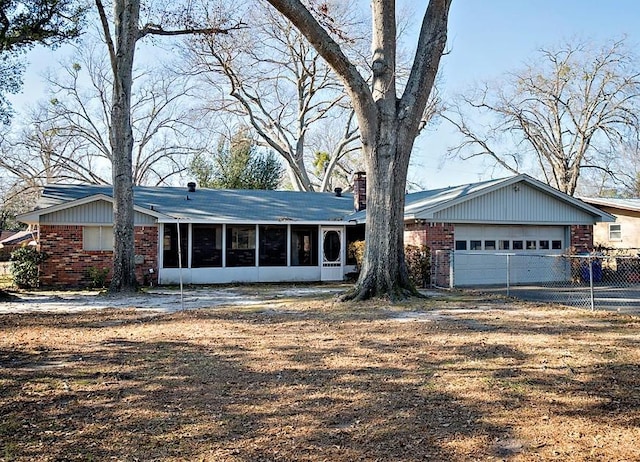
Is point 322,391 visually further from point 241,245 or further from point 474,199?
point 241,245

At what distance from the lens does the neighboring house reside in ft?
70.6

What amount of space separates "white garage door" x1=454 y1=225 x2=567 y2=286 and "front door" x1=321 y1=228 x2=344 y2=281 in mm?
4302

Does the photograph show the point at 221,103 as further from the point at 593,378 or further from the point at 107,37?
the point at 593,378

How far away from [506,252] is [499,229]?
770 millimetres

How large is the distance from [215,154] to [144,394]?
Result: 28675 millimetres

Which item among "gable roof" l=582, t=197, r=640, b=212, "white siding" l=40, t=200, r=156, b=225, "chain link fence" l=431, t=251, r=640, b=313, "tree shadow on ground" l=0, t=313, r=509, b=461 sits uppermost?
"gable roof" l=582, t=197, r=640, b=212

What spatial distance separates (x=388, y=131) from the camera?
11.8 m

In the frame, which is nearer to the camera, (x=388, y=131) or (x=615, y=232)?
(x=388, y=131)

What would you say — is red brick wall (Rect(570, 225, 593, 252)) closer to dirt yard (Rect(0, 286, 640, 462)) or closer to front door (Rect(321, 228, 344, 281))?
front door (Rect(321, 228, 344, 281))

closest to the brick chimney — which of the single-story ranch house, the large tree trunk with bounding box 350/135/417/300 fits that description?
the single-story ranch house

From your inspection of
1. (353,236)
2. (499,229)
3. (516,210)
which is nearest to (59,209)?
(353,236)

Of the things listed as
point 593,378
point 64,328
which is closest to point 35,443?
point 593,378

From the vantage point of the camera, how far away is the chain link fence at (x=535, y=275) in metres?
14.3

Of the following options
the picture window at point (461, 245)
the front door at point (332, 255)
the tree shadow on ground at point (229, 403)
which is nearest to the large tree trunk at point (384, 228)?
the tree shadow on ground at point (229, 403)
